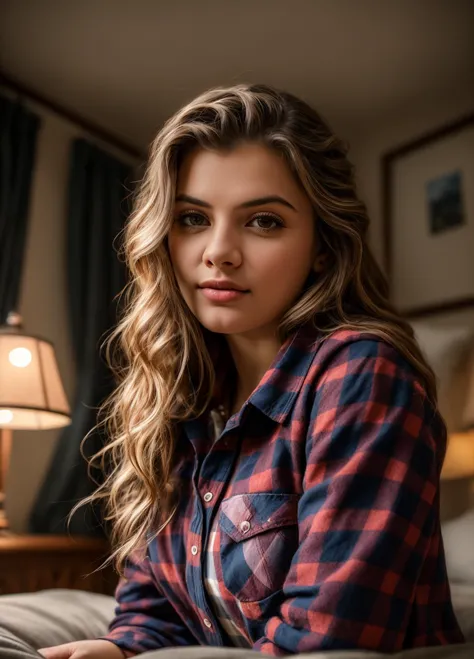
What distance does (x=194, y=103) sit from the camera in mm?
1022

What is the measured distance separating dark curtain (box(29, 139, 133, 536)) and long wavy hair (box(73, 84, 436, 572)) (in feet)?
4.08

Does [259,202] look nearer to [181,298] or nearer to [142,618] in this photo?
[181,298]

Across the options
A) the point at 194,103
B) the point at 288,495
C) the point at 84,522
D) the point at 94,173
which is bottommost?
the point at 84,522

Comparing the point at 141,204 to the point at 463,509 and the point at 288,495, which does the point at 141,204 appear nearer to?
the point at 288,495

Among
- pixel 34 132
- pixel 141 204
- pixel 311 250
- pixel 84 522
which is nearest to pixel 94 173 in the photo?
pixel 34 132

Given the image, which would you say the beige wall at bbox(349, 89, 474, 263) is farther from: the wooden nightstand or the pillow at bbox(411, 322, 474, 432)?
the wooden nightstand

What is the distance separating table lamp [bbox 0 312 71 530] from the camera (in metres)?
1.66

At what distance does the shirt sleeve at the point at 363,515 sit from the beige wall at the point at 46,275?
1.80 meters

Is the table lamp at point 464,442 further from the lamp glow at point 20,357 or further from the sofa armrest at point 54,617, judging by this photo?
the lamp glow at point 20,357

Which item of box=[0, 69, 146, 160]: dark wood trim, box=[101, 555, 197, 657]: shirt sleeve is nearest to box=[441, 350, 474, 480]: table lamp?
box=[101, 555, 197, 657]: shirt sleeve

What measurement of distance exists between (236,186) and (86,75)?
1816 millimetres

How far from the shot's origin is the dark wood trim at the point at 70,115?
2496mm

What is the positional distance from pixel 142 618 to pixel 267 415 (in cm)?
41

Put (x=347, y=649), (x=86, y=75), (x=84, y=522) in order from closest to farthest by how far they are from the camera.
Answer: (x=347, y=649), (x=84, y=522), (x=86, y=75)
